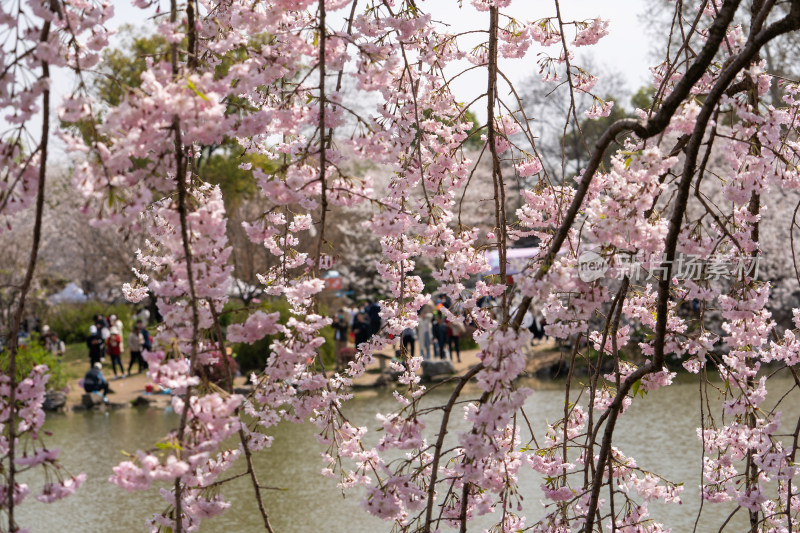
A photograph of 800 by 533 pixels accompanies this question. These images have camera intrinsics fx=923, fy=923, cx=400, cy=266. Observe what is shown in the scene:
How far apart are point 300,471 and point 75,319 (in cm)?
1344

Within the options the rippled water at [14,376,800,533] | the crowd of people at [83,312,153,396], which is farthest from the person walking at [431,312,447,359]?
the crowd of people at [83,312,153,396]

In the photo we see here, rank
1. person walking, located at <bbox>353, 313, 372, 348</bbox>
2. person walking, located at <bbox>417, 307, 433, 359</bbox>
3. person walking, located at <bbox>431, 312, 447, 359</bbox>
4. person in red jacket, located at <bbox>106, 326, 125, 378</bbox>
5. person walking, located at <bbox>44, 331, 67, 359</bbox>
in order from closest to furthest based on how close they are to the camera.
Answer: person walking, located at <bbox>353, 313, 372, 348</bbox>, person walking, located at <bbox>417, 307, 433, 359</bbox>, person walking, located at <bbox>431, 312, 447, 359</bbox>, person in red jacket, located at <bbox>106, 326, 125, 378</bbox>, person walking, located at <bbox>44, 331, 67, 359</bbox>

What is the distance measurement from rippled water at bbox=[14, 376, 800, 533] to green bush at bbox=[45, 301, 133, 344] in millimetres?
7961

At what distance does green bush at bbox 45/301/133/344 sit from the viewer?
19.2 m

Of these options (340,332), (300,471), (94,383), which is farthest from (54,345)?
(300,471)

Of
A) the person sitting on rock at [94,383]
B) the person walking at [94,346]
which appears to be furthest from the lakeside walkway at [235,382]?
the person walking at [94,346]

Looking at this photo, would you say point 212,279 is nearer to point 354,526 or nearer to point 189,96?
point 189,96

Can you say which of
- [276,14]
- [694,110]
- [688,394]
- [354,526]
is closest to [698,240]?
[694,110]

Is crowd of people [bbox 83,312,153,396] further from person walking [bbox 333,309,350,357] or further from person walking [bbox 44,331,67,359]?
person walking [bbox 333,309,350,357]

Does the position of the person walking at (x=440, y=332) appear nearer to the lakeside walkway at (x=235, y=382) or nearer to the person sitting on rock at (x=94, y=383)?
the lakeside walkway at (x=235, y=382)

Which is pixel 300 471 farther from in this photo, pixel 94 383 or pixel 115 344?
pixel 115 344

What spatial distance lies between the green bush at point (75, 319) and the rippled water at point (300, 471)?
796 cm

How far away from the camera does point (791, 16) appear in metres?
1.98

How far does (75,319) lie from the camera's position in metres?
19.7
